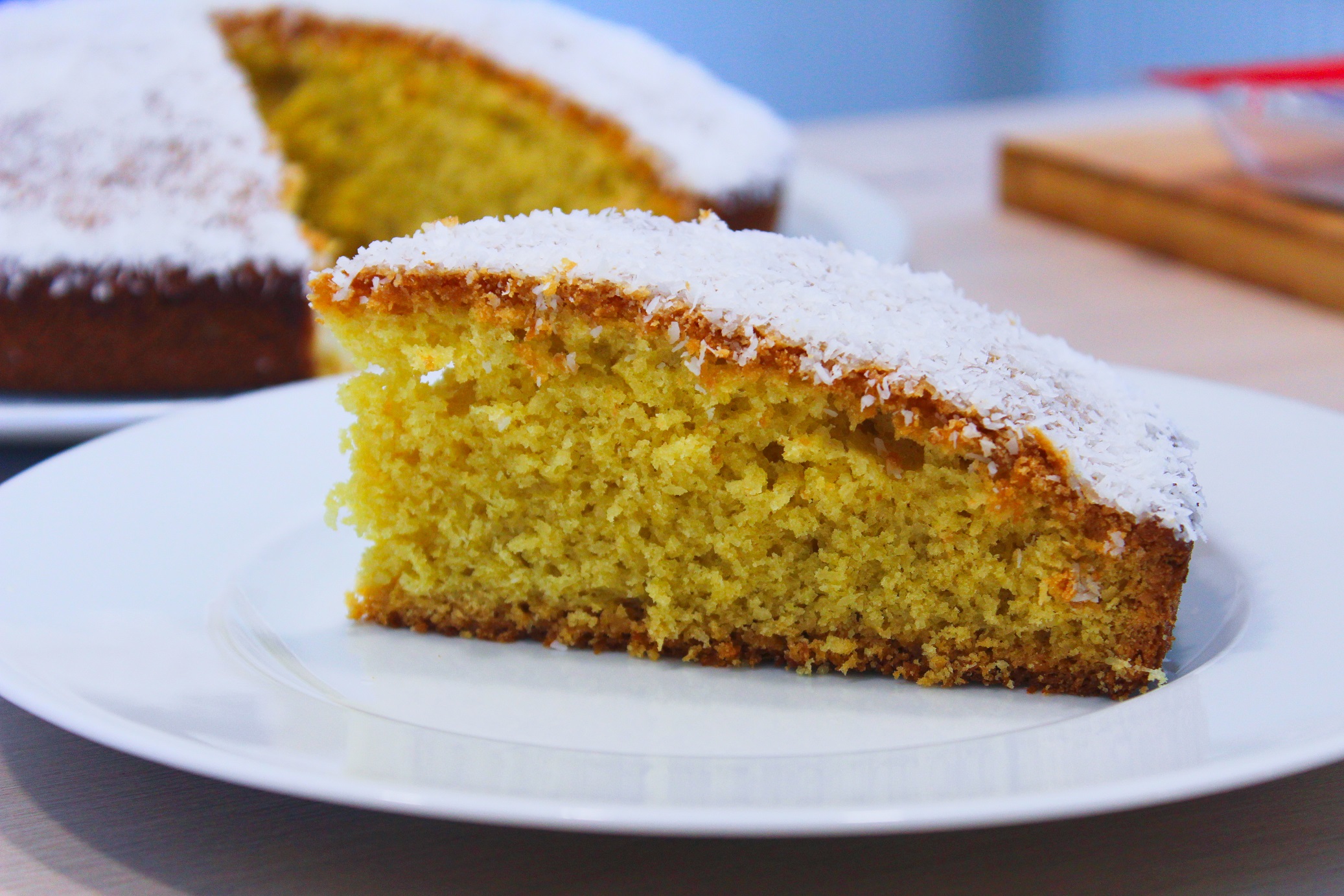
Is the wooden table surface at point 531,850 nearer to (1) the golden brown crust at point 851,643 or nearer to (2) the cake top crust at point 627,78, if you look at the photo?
(1) the golden brown crust at point 851,643

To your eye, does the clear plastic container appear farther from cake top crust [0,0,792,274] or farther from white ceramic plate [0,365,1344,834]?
white ceramic plate [0,365,1344,834]

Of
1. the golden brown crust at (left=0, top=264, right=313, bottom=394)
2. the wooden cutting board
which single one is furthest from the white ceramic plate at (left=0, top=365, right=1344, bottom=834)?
the wooden cutting board

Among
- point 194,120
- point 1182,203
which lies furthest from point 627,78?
point 1182,203

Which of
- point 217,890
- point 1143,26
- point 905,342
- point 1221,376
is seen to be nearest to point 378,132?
point 1221,376

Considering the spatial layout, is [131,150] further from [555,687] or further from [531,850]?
[531,850]

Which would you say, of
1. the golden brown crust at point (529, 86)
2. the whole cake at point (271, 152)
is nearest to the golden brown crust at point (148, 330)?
the whole cake at point (271, 152)

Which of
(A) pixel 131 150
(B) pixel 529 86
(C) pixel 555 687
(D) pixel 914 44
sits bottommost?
(C) pixel 555 687
